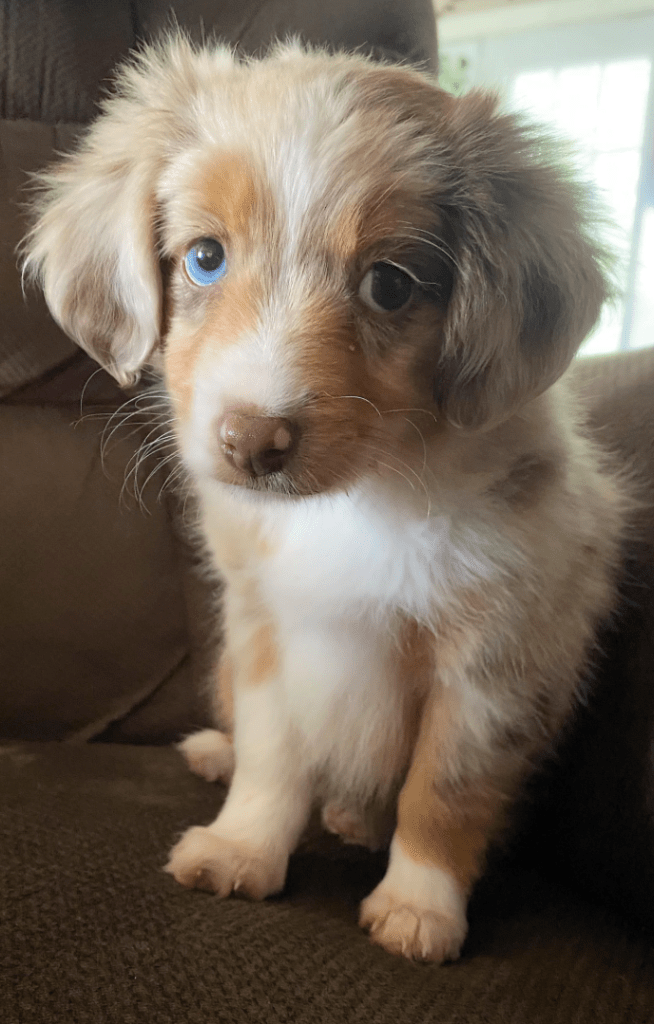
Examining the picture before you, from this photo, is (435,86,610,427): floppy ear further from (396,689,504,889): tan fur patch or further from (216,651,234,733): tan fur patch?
(216,651,234,733): tan fur patch

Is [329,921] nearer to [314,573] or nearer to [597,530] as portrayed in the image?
[314,573]

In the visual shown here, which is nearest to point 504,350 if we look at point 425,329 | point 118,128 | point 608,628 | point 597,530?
point 425,329

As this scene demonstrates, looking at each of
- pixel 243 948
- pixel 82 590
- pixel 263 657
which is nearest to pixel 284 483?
pixel 263 657

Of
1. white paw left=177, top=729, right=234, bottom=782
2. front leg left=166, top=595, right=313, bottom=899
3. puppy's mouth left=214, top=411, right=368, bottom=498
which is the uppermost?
puppy's mouth left=214, top=411, right=368, bottom=498

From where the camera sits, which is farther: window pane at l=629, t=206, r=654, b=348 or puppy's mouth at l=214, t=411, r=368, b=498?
window pane at l=629, t=206, r=654, b=348

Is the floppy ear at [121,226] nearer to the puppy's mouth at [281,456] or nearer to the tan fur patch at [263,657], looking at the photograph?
the puppy's mouth at [281,456]

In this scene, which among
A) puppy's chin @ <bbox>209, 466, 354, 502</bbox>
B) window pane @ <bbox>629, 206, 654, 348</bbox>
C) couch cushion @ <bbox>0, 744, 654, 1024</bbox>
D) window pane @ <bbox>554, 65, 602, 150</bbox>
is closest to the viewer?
couch cushion @ <bbox>0, 744, 654, 1024</bbox>

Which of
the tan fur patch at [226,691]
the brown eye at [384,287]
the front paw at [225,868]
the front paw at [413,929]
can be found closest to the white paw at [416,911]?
the front paw at [413,929]

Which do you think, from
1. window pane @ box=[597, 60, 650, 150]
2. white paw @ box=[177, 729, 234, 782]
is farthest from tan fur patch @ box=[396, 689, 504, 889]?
window pane @ box=[597, 60, 650, 150]
